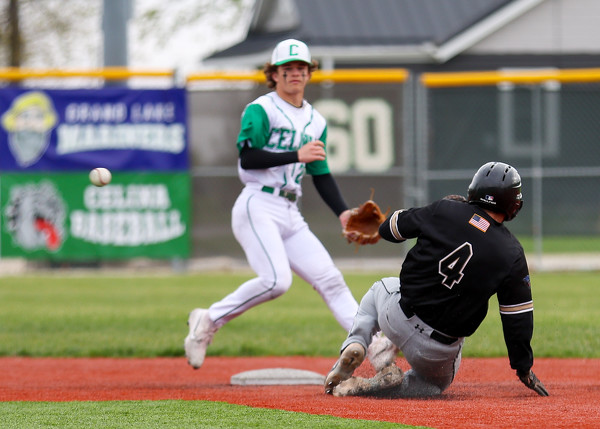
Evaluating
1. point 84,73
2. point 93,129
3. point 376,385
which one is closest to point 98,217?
point 93,129

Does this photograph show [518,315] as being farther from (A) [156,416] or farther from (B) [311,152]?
(A) [156,416]

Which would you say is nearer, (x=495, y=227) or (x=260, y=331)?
(x=495, y=227)

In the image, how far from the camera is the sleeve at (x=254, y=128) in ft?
19.8

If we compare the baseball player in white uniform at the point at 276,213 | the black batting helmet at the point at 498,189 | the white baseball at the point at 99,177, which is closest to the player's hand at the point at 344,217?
the baseball player in white uniform at the point at 276,213

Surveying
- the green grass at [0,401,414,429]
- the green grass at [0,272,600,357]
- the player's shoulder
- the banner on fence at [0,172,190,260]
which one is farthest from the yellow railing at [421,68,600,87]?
the green grass at [0,401,414,429]

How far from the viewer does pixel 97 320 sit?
376 inches

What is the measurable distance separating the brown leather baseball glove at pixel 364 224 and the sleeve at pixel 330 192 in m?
0.22

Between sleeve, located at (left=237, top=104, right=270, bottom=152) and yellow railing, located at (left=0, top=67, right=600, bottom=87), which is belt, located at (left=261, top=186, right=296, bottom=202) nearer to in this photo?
sleeve, located at (left=237, top=104, right=270, bottom=152)

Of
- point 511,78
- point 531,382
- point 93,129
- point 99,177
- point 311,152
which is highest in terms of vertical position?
point 511,78

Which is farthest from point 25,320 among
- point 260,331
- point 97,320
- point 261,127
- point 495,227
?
point 495,227

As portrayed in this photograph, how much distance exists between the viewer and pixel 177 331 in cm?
895

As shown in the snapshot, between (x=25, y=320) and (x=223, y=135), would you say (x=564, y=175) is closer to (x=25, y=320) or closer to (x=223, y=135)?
(x=223, y=135)

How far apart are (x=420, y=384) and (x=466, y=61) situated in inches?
642

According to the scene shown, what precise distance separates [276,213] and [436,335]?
1.46m
